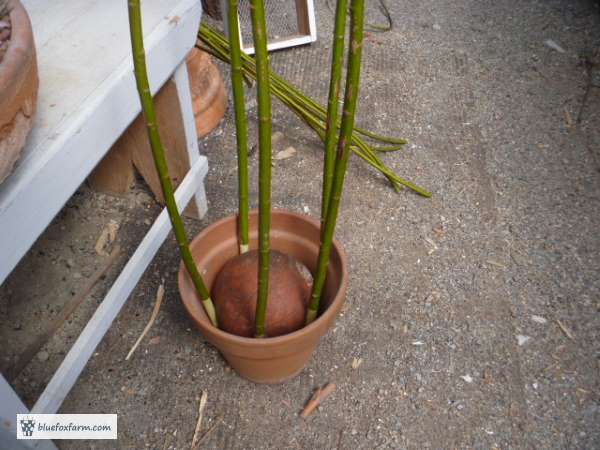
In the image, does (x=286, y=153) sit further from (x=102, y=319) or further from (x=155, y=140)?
(x=155, y=140)

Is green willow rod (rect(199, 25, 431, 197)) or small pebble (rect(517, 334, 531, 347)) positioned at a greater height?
green willow rod (rect(199, 25, 431, 197))

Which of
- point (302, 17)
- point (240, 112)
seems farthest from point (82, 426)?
point (302, 17)

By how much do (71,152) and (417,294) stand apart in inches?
28.6

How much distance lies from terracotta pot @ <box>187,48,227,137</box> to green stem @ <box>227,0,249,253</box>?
0.64 m

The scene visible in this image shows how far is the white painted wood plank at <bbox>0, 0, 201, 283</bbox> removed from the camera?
0.62m

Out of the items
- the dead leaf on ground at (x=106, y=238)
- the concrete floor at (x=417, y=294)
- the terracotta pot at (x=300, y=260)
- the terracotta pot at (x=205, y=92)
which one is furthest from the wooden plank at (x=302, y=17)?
the terracotta pot at (x=300, y=260)

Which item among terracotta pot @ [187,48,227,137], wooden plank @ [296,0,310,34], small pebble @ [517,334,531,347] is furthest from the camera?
wooden plank @ [296,0,310,34]

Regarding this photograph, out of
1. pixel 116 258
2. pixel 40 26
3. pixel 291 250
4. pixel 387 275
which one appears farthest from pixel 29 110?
pixel 387 275

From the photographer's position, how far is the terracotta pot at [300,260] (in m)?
0.79

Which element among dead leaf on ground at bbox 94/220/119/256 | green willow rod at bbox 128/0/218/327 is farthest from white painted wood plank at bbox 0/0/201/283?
dead leaf on ground at bbox 94/220/119/256

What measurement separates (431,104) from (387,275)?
0.64 metres

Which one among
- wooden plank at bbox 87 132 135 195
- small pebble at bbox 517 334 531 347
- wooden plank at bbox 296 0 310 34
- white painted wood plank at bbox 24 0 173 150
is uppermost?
white painted wood plank at bbox 24 0 173 150

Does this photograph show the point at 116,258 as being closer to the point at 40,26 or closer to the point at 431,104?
the point at 40,26

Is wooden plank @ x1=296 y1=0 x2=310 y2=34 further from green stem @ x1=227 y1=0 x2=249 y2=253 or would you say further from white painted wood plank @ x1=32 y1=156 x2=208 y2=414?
green stem @ x1=227 y1=0 x2=249 y2=253
